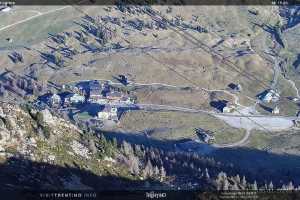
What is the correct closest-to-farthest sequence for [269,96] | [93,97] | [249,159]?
[249,159]
[93,97]
[269,96]

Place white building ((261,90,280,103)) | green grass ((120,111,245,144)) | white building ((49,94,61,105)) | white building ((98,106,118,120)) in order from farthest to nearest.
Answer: white building ((261,90,280,103)) → white building ((49,94,61,105)) → white building ((98,106,118,120)) → green grass ((120,111,245,144))

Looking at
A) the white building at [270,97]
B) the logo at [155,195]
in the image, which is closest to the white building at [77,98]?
the white building at [270,97]

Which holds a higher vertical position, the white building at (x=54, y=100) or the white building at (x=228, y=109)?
the white building at (x=54, y=100)

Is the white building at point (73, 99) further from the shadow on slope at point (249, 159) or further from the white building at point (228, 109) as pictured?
the white building at point (228, 109)

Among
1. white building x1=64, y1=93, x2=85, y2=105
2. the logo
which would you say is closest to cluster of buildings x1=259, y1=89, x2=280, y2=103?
white building x1=64, y1=93, x2=85, y2=105

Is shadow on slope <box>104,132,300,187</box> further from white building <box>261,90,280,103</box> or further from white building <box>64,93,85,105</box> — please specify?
white building <box>261,90,280,103</box>

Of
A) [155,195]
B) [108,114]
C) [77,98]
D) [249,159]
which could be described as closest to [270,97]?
[249,159]

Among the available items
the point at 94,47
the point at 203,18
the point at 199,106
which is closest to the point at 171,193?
the point at 199,106

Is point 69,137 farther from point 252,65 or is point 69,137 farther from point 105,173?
point 252,65

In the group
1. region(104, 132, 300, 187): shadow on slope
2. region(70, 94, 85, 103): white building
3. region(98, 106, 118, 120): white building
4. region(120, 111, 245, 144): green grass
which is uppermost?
region(70, 94, 85, 103): white building

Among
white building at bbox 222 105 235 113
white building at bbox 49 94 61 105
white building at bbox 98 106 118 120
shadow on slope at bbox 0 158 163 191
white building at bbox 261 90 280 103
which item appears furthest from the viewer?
white building at bbox 261 90 280 103

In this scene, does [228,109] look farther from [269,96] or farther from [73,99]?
[73,99]
